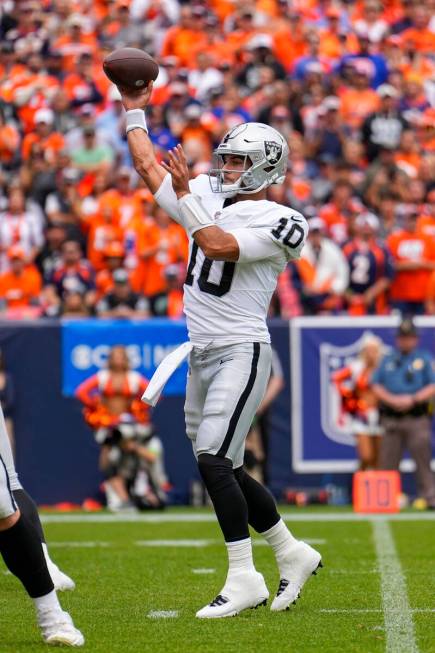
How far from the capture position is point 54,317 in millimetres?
12914

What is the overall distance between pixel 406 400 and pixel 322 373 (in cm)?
93

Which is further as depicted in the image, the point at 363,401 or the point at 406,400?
the point at 363,401

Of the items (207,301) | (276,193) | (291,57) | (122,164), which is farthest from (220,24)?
(207,301)

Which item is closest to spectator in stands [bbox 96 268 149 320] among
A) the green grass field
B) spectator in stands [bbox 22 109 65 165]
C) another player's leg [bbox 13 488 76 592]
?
spectator in stands [bbox 22 109 65 165]

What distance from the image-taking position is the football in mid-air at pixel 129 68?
19.0 feet

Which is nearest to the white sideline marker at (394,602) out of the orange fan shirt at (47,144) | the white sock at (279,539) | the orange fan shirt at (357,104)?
the white sock at (279,539)

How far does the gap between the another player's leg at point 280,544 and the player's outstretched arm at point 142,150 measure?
1212 mm

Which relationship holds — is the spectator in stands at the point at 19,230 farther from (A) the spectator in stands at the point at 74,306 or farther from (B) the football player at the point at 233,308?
(B) the football player at the point at 233,308

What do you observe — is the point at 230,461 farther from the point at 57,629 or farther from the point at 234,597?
the point at 57,629

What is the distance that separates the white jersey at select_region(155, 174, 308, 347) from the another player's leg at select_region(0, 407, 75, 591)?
881 millimetres

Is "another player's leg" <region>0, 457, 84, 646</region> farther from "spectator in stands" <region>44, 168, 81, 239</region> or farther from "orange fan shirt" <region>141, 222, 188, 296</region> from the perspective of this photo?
"spectator in stands" <region>44, 168, 81, 239</region>

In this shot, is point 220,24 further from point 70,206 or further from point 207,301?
point 207,301

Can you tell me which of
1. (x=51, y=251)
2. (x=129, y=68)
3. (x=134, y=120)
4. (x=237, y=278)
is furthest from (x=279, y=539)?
(x=51, y=251)

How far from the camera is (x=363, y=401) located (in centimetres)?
1236
